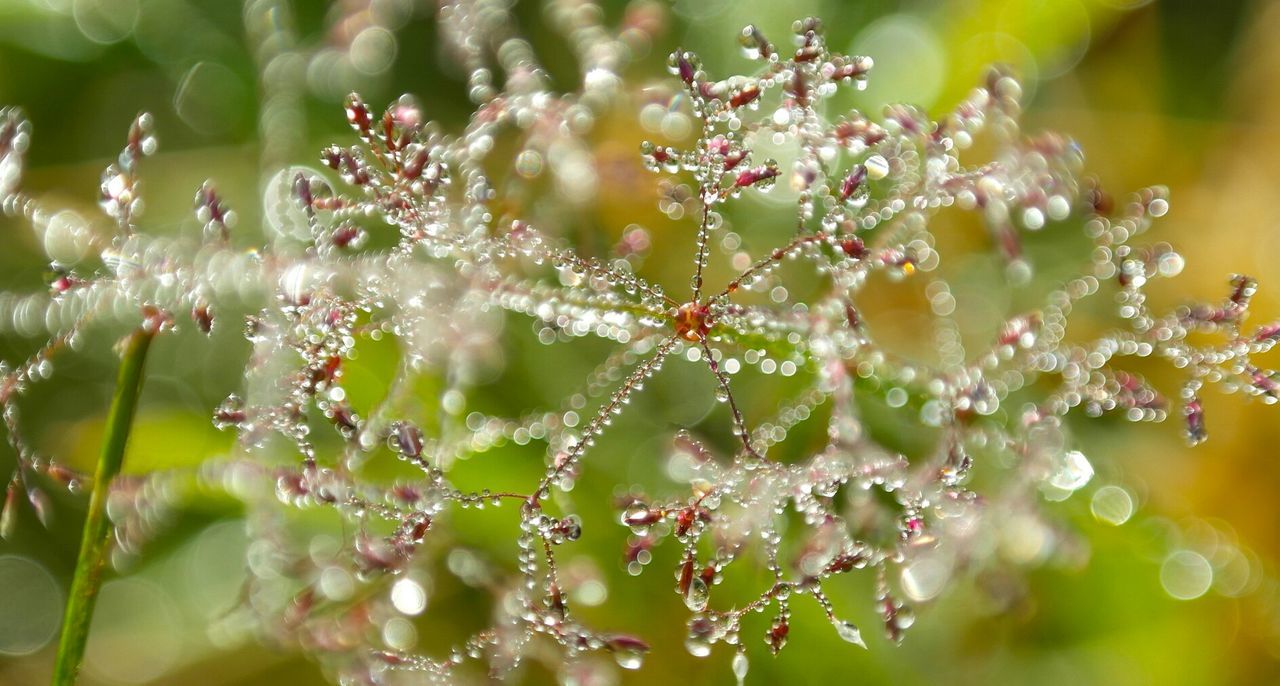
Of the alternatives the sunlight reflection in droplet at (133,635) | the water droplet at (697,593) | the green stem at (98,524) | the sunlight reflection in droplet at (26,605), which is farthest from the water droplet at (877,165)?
the sunlight reflection in droplet at (26,605)

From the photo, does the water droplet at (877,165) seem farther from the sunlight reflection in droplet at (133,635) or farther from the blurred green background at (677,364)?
the sunlight reflection in droplet at (133,635)

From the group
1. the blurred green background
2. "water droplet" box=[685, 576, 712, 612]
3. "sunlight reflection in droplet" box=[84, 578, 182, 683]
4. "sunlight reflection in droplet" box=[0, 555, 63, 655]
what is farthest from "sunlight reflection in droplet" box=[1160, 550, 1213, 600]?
"sunlight reflection in droplet" box=[0, 555, 63, 655]

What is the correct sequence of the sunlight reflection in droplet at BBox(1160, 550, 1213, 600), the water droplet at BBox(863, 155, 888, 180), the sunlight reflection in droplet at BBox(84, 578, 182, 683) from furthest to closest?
Result: the sunlight reflection in droplet at BBox(84, 578, 182, 683) < the sunlight reflection in droplet at BBox(1160, 550, 1213, 600) < the water droplet at BBox(863, 155, 888, 180)

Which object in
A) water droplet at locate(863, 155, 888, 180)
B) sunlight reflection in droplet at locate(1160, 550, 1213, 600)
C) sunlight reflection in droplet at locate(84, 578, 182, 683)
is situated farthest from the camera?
sunlight reflection in droplet at locate(84, 578, 182, 683)

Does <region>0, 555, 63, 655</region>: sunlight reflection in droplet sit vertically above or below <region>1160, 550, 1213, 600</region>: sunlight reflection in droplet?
A: below

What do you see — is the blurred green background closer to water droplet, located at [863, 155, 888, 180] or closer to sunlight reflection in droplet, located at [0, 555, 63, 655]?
sunlight reflection in droplet, located at [0, 555, 63, 655]

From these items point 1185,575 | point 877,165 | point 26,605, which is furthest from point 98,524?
point 1185,575

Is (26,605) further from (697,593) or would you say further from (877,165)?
(877,165)

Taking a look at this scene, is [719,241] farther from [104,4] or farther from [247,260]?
[104,4]
